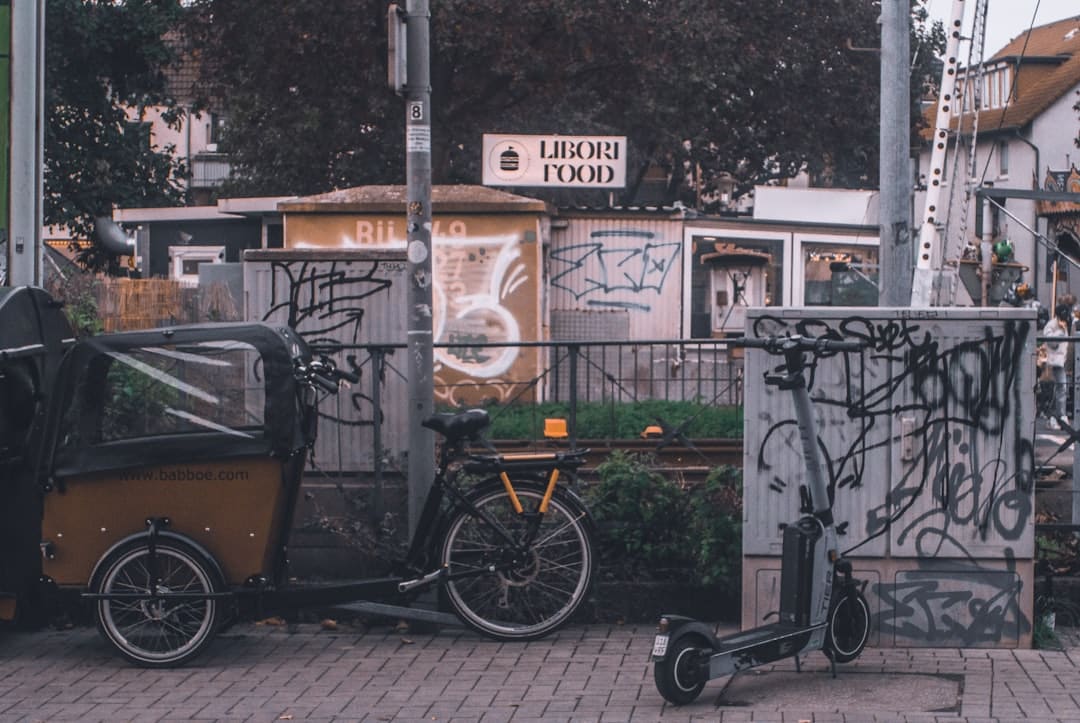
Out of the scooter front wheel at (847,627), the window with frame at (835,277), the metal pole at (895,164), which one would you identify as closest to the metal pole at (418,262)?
the scooter front wheel at (847,627)

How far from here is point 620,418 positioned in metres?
10.2

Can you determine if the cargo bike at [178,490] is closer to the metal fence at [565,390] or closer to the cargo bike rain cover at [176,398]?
the cargo bike rain cover at [176,398]

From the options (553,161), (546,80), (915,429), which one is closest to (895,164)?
(553,161)

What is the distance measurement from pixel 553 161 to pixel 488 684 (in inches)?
227

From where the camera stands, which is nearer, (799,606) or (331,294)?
(799,606)

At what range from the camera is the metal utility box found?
7703 millimetres

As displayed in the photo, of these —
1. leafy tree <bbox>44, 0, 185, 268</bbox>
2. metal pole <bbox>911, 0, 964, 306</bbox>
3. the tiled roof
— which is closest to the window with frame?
metal pole <bbox>911, 0, 964, 306</bbox>

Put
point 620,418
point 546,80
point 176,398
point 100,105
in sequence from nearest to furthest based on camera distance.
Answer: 1. point 176,398
2. point 620,418
3. point 100,105
4. point 546,80

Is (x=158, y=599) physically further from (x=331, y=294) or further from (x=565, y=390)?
(x=565, y=390)

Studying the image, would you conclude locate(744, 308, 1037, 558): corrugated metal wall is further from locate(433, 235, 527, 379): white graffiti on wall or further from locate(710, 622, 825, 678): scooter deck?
locate(433, 235, 527, 379): white graffiti on wall

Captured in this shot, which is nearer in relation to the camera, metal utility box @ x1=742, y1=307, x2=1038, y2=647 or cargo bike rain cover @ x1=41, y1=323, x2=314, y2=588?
cargo bike rain cover @ x1=41, y1=323, x2=314, y2=588

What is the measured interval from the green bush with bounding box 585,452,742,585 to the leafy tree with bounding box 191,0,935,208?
2058 centimetres

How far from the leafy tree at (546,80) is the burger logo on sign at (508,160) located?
1638 cm

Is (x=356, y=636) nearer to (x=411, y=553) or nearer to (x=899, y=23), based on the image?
(x=411, y=553)
